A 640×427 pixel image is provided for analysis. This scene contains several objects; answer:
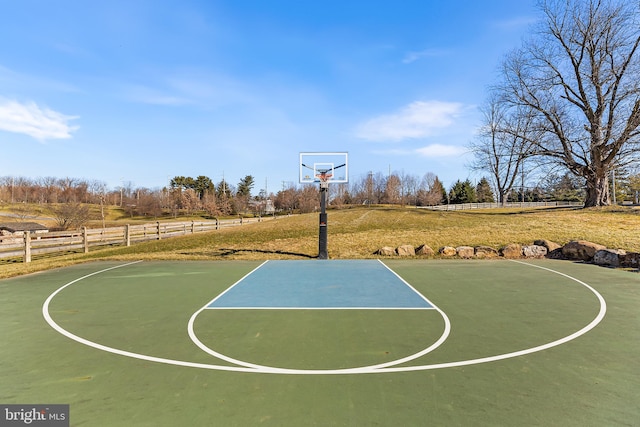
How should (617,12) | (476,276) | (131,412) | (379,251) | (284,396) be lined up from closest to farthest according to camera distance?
1. (131,412)
2. (284,396)
3. (476,276)
4. (379,251)
5. (617,12)

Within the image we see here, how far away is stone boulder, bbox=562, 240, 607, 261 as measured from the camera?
13.6m

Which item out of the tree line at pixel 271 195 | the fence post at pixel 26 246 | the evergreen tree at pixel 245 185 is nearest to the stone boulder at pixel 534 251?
the fence post at pixel 26 246

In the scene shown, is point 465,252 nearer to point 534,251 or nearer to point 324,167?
point 534,251

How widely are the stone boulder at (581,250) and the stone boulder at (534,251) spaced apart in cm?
75

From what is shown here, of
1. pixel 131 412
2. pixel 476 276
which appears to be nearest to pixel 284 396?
pixel 131 412

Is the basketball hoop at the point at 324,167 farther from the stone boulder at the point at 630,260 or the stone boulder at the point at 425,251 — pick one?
the stone boulder at the point at 630,260

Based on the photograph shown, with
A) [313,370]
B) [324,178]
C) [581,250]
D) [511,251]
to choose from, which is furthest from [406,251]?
[313,370]

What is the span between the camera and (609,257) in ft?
41.4

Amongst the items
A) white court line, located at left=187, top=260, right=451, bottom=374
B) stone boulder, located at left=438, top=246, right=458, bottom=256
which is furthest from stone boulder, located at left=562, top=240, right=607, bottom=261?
white court line, located at left=187, top=260, right=451, bottom=374

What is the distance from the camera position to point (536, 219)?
22094 millimetres

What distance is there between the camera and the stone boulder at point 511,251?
48.6 ft

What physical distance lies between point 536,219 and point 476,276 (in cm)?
1473

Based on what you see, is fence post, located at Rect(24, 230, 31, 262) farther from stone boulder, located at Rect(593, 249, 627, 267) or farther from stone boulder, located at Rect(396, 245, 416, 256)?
stone boulder, located at Rect(593, 249, 627, 267)

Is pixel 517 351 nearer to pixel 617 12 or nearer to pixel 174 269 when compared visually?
pixel 174 269
